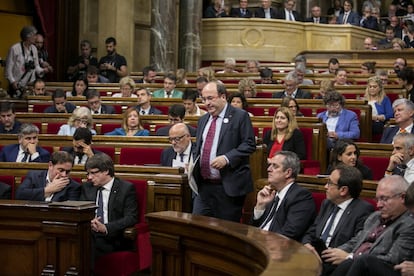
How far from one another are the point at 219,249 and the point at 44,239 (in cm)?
128

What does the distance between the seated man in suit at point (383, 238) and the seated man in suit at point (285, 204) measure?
356 millimetres

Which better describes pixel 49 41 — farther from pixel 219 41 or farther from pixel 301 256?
pixel 301 256

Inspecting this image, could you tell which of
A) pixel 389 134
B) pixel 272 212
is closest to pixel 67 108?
pixel 389 134

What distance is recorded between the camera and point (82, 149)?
21.7 ft

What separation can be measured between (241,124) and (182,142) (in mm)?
784

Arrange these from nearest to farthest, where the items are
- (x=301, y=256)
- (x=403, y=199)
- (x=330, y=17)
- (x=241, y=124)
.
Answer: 1. (x=301, y=256)
2. (x=403, y=199)
3. (x=241, y=124)
4. (x=330, y=17)

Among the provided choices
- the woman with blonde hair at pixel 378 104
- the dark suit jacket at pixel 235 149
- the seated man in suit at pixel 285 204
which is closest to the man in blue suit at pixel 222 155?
the dark suit jacket at pixel 235 149

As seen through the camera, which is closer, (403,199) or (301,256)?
(301,256)

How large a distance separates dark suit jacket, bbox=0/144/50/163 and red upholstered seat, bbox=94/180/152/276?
1508 mm

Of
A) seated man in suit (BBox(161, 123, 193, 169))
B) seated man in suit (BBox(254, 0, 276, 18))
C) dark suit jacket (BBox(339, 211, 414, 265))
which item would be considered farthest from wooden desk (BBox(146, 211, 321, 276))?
seated man in suit (BBox(254, 0, 276, 18))

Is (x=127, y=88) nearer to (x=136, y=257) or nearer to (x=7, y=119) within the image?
(x=7, y=119)

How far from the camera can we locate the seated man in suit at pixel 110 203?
209 inches

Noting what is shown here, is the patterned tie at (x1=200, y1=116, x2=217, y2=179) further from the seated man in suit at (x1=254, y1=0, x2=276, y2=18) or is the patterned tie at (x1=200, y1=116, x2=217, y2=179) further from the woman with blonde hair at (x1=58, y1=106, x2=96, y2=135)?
the seated man in suit at (x1=254, y1=0, x2=276, y2=18)

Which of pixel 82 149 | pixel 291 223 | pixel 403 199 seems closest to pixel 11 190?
pixel 82 149
